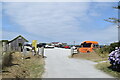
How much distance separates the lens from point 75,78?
26.0 feet

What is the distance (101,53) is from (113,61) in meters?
10.4

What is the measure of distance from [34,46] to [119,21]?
14.7m

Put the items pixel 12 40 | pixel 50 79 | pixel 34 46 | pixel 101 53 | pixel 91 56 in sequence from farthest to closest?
pixel 12 40 → pixel 34 46 → pixel 101 53 → pixel 91 56 → pixel 50 79

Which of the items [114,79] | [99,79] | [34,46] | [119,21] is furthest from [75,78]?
[34,46]

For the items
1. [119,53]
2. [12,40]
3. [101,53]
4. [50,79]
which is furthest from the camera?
[12,40]

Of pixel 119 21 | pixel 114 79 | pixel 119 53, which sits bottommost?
pixel 114 79

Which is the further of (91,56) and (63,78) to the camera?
(91,56)

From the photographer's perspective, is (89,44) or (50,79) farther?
(89,44)

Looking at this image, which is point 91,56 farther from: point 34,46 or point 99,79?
point 99,79

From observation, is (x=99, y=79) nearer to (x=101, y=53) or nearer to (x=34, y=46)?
(x=101, y=53)

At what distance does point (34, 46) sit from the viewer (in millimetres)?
22984

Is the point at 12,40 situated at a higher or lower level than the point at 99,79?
higher

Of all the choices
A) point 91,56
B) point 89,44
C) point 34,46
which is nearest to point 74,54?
point 91,56

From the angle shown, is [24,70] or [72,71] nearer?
[72,71]
